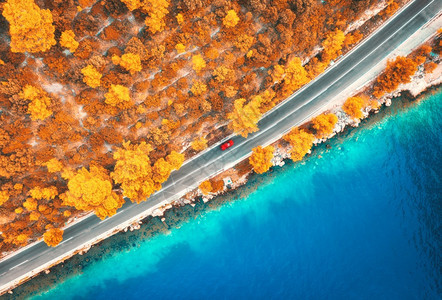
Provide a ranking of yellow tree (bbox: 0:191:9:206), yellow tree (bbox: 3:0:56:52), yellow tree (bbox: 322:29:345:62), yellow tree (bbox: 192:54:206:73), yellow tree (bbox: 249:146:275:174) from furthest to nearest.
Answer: yellow tree (bbox: 249:146:275:174) → yellow tree (bbox: 322:29:345:62) → yellow tree (bbox: 192:54:206:73) → yellow tree (bbox: 0:191:9:206) → yellow tree (bbox: 3:0:56:52)

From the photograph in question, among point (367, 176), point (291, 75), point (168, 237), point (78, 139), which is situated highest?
point (78, 139)

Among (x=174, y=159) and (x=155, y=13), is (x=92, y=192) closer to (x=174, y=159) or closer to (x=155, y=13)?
(x=174, y=159)

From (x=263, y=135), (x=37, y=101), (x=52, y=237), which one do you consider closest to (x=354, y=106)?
(x=263, y=135)

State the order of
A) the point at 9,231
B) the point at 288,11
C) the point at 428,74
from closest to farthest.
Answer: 1. the point at 288,11
2. the point at 9,231
3. the point at 428,74

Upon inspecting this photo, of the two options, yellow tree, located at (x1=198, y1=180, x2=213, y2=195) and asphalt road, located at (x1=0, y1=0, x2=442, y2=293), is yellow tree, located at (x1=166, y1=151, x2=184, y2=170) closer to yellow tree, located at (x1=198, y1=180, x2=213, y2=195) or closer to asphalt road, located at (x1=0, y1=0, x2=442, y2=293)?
asphalt road, located at (x1=0, y1=0, x2=442, y2=293)

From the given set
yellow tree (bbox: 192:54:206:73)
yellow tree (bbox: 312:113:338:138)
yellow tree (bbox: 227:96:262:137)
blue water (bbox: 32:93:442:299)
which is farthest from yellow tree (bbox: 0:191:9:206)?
yellow tree (bbox: 312:113:338:138)

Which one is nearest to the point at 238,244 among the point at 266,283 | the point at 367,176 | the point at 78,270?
the point at 266,283

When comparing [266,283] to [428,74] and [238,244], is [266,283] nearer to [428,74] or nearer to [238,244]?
[238,244]
